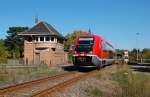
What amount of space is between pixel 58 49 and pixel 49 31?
5116mm

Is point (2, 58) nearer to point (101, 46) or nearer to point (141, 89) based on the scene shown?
point (101, 46)

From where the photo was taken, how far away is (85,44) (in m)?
34.7

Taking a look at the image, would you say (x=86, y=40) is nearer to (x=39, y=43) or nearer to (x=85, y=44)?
(x=85, y=44)

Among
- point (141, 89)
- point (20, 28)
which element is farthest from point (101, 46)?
point (20, 28)

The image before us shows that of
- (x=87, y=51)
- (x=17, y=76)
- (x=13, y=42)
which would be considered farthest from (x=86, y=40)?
(x=13, y=42)

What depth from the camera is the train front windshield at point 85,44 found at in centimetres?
3412

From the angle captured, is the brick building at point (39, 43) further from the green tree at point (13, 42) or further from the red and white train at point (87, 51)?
the red and white train at point (87, 51)

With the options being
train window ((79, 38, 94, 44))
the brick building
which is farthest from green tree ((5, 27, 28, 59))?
train window ((79, 38, 94, 44))

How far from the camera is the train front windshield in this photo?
112 feet

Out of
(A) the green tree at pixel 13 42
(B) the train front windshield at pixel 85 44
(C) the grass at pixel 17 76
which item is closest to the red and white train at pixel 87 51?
(B) the train front windshield at pixel 85 44

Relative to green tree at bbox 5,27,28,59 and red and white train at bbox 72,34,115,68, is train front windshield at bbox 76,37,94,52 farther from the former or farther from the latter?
green tree at bbox 5,27,28,59

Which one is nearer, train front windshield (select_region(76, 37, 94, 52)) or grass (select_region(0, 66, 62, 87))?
grass (select_region(0, 66, 62, 87))

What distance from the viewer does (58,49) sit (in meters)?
75.1

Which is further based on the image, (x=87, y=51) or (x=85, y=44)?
(x=85, y=44)
